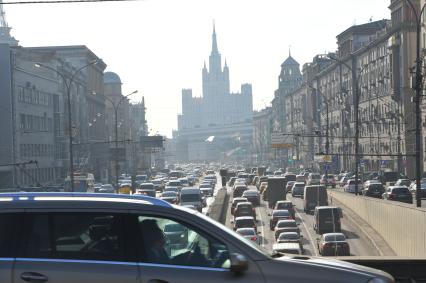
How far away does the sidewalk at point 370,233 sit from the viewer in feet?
121

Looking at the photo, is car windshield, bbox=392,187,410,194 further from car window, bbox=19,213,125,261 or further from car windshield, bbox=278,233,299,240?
car window, bbox=19,213,125,261

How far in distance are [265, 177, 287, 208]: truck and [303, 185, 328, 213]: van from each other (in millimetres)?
5673

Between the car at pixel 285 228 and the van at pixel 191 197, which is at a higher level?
the van at pixel 191 197

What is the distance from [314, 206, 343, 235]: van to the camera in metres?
45.3

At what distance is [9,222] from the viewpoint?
6.07 m

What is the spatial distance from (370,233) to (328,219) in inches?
124

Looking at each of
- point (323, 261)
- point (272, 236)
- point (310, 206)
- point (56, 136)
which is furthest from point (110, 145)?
point (323, 261)

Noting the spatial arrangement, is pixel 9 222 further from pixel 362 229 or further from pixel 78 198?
pixel 362 229

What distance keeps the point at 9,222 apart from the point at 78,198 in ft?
1.88

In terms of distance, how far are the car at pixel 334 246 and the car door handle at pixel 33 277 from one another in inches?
1203

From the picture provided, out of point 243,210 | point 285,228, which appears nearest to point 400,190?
point 243,210

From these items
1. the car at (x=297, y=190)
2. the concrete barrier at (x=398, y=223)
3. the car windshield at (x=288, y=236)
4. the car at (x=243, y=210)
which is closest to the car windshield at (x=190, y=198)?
the car at (x=243, y=210)

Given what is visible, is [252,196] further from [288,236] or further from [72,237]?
[72,237]

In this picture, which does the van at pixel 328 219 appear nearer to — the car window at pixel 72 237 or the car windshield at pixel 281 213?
the car windshield at pixel 281 213
